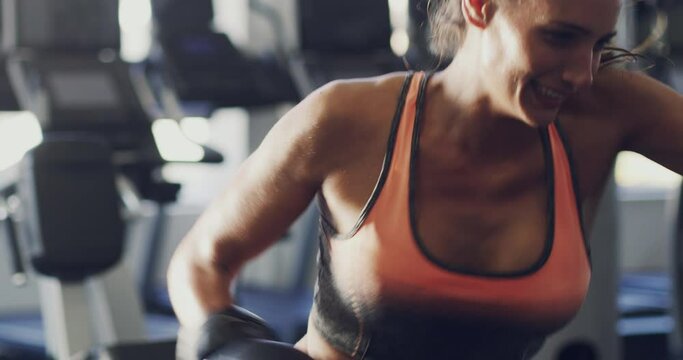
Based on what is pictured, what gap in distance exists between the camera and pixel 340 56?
14.5ft

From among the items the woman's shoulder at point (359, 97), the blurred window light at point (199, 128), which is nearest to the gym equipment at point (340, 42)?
the blurred window light at point (199, 128)

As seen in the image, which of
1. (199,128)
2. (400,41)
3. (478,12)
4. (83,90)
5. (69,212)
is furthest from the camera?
(199,128)

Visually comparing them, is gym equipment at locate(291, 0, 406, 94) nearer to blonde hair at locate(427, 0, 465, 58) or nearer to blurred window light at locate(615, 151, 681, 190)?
blurred window light at locate(615, 151, 681, 190)

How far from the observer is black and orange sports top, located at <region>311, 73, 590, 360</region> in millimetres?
1242

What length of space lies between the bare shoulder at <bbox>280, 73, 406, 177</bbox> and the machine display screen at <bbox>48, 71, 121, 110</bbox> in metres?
2.60

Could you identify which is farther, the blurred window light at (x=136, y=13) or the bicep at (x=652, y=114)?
the blurred window light at (x=136, y=13)

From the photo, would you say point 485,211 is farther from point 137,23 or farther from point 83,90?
point 137,23

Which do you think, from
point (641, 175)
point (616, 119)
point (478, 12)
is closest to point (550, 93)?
point (478, 12)

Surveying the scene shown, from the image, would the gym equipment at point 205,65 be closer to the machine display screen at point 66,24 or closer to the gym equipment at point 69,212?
the machine display screen at point 66,24

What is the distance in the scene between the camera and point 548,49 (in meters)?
1.11

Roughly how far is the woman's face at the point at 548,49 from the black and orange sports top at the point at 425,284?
17 centimetres

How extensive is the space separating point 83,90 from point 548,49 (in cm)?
292

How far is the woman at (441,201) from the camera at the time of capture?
1.25 meters

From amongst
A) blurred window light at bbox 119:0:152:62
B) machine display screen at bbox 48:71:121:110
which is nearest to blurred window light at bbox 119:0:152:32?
blurred window light at bbox 119:0:152:62
